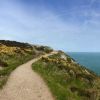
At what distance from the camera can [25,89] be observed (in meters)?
26.2

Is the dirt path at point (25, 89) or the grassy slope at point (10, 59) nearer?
the dirt path at point (25, 89)

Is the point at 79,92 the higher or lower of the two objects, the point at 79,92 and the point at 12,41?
the lower

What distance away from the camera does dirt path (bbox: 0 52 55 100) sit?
23558 millimetres

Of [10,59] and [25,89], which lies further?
[10,59]

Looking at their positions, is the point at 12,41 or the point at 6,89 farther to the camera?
the point at 12,41

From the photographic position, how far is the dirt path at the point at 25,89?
2356 cm

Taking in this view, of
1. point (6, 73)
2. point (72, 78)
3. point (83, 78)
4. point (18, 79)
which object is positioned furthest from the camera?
point (83, 78)

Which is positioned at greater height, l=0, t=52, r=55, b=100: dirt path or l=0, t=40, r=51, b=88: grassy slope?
l=0, t=40, r=51, b=88: grassy slope

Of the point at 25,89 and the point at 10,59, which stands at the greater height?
the point at 10,59

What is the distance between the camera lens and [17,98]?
23.0 metres

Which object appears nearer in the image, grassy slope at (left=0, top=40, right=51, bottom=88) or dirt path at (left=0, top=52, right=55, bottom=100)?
dirt path at (left=0, top=52, right=55, bottom=100)

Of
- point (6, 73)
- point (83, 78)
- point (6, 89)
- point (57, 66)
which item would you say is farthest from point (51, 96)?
point (57, 66)

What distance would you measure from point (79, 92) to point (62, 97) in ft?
19.5

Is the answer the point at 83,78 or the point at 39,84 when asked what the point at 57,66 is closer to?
the point at 83,78
